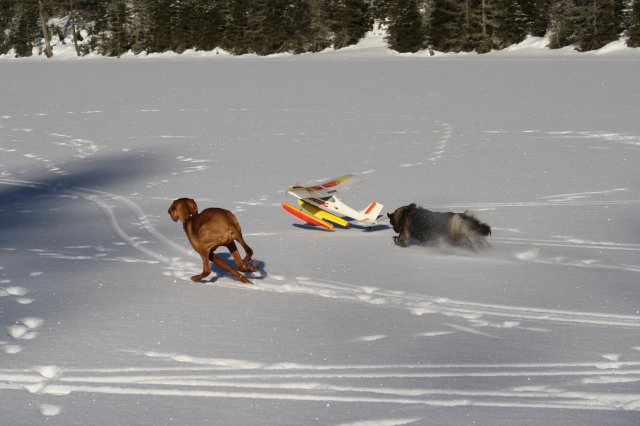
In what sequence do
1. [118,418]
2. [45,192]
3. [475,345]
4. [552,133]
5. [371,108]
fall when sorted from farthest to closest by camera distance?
[371,108], [552,133], [45,192], [475,345], [118,418]

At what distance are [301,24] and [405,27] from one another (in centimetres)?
1043

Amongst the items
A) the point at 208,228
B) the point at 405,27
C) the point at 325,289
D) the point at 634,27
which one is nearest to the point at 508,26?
the point at 405,27

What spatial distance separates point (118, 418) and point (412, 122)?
14068mm

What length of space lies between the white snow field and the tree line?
3068 cm

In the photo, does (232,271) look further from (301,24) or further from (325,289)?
(301,24)

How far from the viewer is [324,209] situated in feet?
25.4

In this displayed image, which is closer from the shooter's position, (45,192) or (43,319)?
(43,319)

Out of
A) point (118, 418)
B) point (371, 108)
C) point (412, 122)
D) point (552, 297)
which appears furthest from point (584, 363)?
point (371, 108)

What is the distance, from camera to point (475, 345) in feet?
15.1

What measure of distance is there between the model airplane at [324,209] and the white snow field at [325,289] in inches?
6.6

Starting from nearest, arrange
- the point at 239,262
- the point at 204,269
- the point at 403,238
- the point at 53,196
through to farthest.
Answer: the point at 204,269 < the point at 239,262 < the point at 403,238 < the point at 53,196

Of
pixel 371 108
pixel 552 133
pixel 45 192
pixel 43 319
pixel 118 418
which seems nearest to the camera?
pixel 118 418

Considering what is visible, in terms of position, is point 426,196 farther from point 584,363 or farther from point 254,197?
point 584,363

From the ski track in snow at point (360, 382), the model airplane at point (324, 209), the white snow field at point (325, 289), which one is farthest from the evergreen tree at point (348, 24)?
the ski track in snow at point (360, 382)
